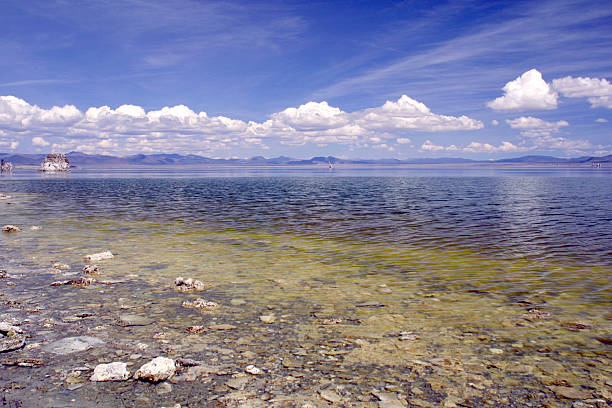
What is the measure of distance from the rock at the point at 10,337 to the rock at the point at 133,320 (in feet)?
6.38

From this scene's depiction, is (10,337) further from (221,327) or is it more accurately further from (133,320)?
(221,327)

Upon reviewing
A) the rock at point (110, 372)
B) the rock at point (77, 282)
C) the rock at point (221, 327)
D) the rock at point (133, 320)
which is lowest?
the rock at point (221, 327)

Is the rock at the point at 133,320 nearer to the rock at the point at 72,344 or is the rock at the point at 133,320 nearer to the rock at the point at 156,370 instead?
the rock at the point at 72,344

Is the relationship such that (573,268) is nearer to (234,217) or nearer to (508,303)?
(508,303)

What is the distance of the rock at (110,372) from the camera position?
6.80 metres

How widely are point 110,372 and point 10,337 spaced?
9.88 ft

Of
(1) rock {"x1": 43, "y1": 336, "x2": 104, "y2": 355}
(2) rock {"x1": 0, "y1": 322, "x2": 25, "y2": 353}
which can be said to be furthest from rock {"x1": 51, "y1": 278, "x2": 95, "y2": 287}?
(1) rock {"x1": 43, "y1": 336, "x2": 104, "y2": 355}

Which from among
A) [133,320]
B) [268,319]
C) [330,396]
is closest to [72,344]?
[133,320]

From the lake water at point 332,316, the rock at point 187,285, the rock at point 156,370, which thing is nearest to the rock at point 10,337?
the lake water at point 332,316

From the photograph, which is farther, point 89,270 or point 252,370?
point 89,270

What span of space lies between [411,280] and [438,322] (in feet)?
13.8

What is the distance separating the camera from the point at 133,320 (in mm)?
9805

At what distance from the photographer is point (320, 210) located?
3878 centimetres

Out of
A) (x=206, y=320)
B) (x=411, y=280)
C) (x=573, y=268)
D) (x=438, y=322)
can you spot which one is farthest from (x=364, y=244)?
(x=206, y=320)
